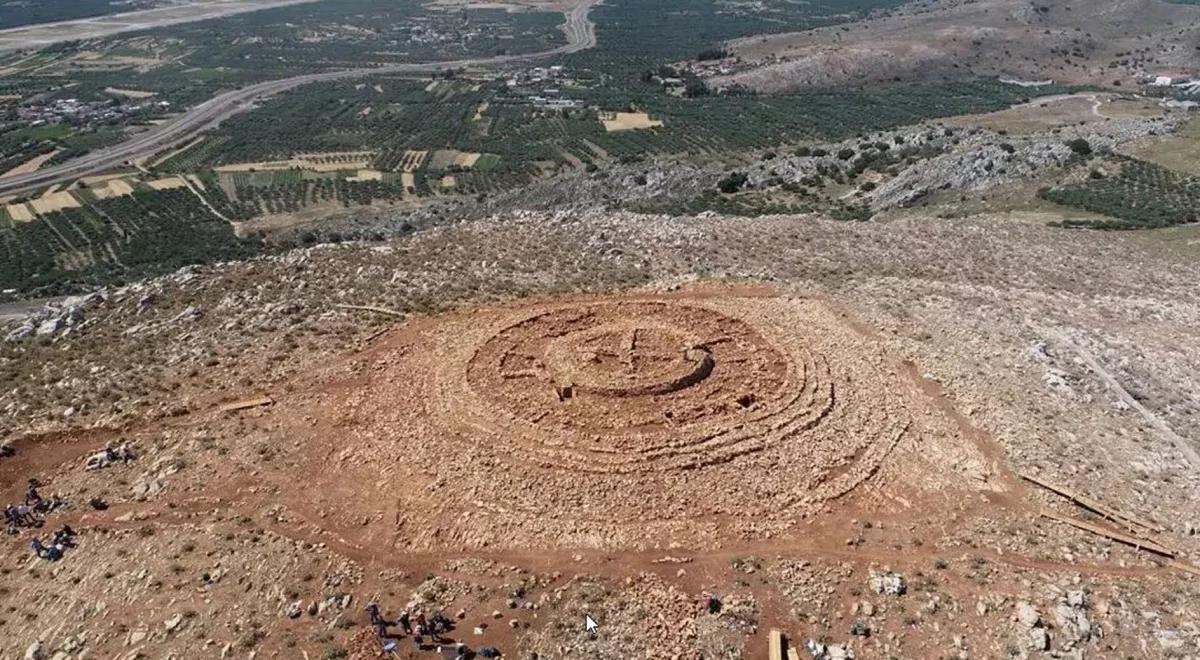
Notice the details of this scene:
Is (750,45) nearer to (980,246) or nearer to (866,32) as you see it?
(866,32)

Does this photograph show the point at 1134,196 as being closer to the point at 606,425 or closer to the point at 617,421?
the point at 617,421

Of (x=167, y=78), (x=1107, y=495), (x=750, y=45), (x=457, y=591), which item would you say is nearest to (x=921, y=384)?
(x=1107, y=495)

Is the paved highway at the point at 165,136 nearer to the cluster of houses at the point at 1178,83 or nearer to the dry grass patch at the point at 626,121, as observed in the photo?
the dry grass patch at the point at 626,121

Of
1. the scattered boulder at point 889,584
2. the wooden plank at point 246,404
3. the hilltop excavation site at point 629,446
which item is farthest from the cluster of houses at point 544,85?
the scattered boulder at point 889,584

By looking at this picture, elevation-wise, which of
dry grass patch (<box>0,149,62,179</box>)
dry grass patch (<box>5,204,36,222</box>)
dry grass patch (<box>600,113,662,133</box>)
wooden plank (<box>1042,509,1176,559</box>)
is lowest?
dry grass patch (<box>5,204,36,222</box>)

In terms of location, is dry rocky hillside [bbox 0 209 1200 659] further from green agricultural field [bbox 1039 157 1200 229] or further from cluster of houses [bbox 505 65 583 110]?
cluster of houses [bbox 505 65 583 110]

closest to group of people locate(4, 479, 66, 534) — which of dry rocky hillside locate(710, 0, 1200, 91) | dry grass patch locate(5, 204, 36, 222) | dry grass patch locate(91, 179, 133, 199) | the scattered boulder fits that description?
the scattered boulder
